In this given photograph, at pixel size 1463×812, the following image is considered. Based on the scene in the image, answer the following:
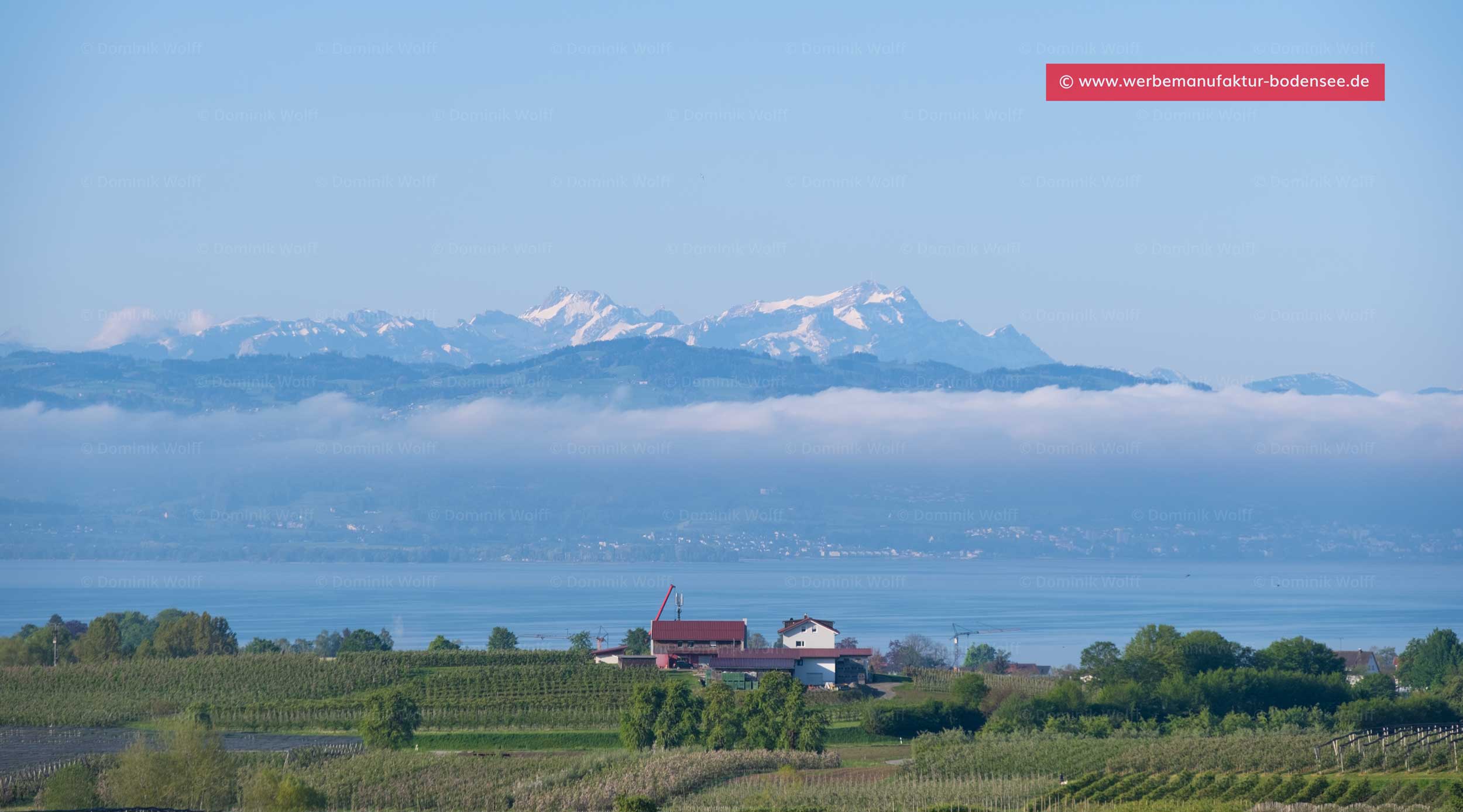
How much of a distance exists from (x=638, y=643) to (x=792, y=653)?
11.9m

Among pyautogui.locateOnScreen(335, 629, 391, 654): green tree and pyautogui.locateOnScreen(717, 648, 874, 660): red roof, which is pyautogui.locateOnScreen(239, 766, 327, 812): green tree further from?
pyautogui.locateOnScreen(335, 629, 391, 654): green tree

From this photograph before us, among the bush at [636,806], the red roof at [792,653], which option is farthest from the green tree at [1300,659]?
the bush at [636,806]

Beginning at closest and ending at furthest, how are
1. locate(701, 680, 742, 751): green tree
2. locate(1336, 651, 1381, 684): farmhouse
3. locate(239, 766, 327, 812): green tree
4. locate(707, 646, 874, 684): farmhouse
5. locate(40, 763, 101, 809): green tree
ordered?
locate(239, 766, 327, 812): green tree, locate(40, 763, 101, 809): green tree, locate(701, 680, 742, 751): green tree, locate(707, 646, 874, 684): farmhouse, locate(1336, 651, 1381, 684): farmhouse

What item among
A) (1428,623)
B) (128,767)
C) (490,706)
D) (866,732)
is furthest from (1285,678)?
(1428,623)

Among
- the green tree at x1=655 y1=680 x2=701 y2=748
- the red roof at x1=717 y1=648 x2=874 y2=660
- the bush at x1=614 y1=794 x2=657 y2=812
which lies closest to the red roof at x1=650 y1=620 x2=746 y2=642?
the red roof at x1=717 y1=648 x2=874 y2=660

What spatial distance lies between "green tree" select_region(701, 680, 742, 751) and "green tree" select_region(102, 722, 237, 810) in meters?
13.0

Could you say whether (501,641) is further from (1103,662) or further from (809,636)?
(1103,662)

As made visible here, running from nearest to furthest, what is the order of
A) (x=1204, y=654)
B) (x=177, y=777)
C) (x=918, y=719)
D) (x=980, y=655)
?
(x=177, y=777) < (x=918, y=719) < (x=1204, y=654) < (x=980, y=655)

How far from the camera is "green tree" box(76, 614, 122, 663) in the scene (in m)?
62.3

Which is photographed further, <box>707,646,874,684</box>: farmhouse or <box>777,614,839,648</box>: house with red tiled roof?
<box>777,614,839,648</box>: house with red tiled roof

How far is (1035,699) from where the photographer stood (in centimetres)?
4500

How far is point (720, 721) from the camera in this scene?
1592 inches

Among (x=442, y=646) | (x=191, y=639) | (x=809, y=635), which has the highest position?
(x=809, y=635)

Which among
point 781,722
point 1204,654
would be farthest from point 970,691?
point 1204,654
